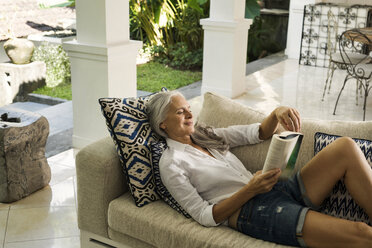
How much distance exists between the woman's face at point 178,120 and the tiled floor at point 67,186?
0.95 m

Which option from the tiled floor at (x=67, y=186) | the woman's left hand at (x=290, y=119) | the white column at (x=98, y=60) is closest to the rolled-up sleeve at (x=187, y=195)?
the woman's left hand at (x=290, y=119)

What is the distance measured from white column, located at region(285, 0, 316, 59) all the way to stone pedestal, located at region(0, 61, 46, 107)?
4405 millimetres

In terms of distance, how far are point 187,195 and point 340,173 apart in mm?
681

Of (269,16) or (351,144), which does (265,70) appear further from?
(351,144)

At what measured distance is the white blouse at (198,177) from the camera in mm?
2148

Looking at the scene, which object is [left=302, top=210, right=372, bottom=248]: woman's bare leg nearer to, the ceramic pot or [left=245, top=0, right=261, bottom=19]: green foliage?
[left=245, top=0, right=261, bottom=19]: green foliage

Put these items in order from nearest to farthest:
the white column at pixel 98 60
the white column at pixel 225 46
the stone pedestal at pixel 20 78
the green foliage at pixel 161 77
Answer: the white column at pixel 98 60, the white column at pixel 225 46, the green foliage at pixel 161 77, the stone pedestal at pixel 20 78

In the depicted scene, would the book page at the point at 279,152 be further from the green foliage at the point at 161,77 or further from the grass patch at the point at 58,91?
the grass patch at the point at 58,91

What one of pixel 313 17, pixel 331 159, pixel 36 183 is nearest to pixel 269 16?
pixel 313 17

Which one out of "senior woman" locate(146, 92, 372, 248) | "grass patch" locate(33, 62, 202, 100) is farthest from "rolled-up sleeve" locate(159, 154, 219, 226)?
"grass patch" locate(33, 62, 202, 100)

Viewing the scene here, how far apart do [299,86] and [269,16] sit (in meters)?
3.57

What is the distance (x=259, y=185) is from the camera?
2039 mm

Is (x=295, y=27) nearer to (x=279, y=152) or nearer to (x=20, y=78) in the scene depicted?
(x=20, y=78)

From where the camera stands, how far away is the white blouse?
215cm
